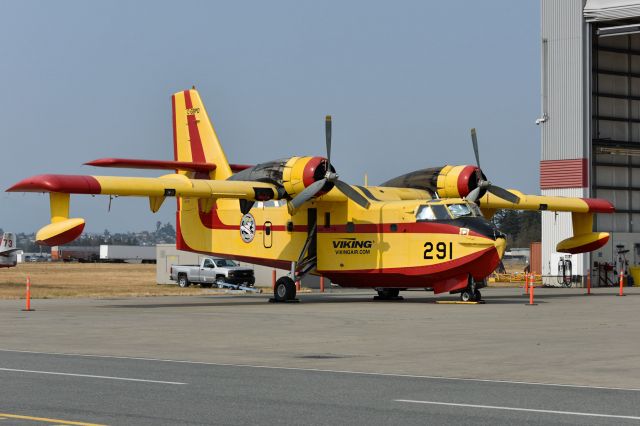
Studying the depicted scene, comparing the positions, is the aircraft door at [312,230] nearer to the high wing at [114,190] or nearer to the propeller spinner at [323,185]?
the propeller spinner at [323,185]

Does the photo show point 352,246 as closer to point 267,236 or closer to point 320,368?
point 267,236

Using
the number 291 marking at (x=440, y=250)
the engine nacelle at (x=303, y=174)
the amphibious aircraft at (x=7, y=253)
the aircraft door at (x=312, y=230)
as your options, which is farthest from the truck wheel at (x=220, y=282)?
the amphibious aircraft at (x=7, y=253)

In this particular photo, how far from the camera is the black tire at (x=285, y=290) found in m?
37.4

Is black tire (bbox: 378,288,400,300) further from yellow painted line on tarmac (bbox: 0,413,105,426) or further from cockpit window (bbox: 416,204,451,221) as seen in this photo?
yellow painted line on tarmac (bbox: 0,413,105,426)

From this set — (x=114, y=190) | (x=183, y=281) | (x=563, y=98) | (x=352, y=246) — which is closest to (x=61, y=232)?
(x=114, y=190)

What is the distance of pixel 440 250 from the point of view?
34812 mm

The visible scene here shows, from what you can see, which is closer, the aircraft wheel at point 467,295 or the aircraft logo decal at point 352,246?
the aircraft wheel at point 467,295

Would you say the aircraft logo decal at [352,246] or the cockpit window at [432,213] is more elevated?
the cockpit window at [432,213]

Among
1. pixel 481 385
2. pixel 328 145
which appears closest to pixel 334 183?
pixel 328 145

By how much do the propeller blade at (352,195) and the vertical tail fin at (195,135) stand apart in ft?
18.2

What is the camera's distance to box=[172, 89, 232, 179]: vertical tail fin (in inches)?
1612

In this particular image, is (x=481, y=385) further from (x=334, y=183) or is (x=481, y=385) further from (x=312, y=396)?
(x=334, y=183)

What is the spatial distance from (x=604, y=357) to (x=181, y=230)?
26.8m

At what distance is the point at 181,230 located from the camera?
4166cm
